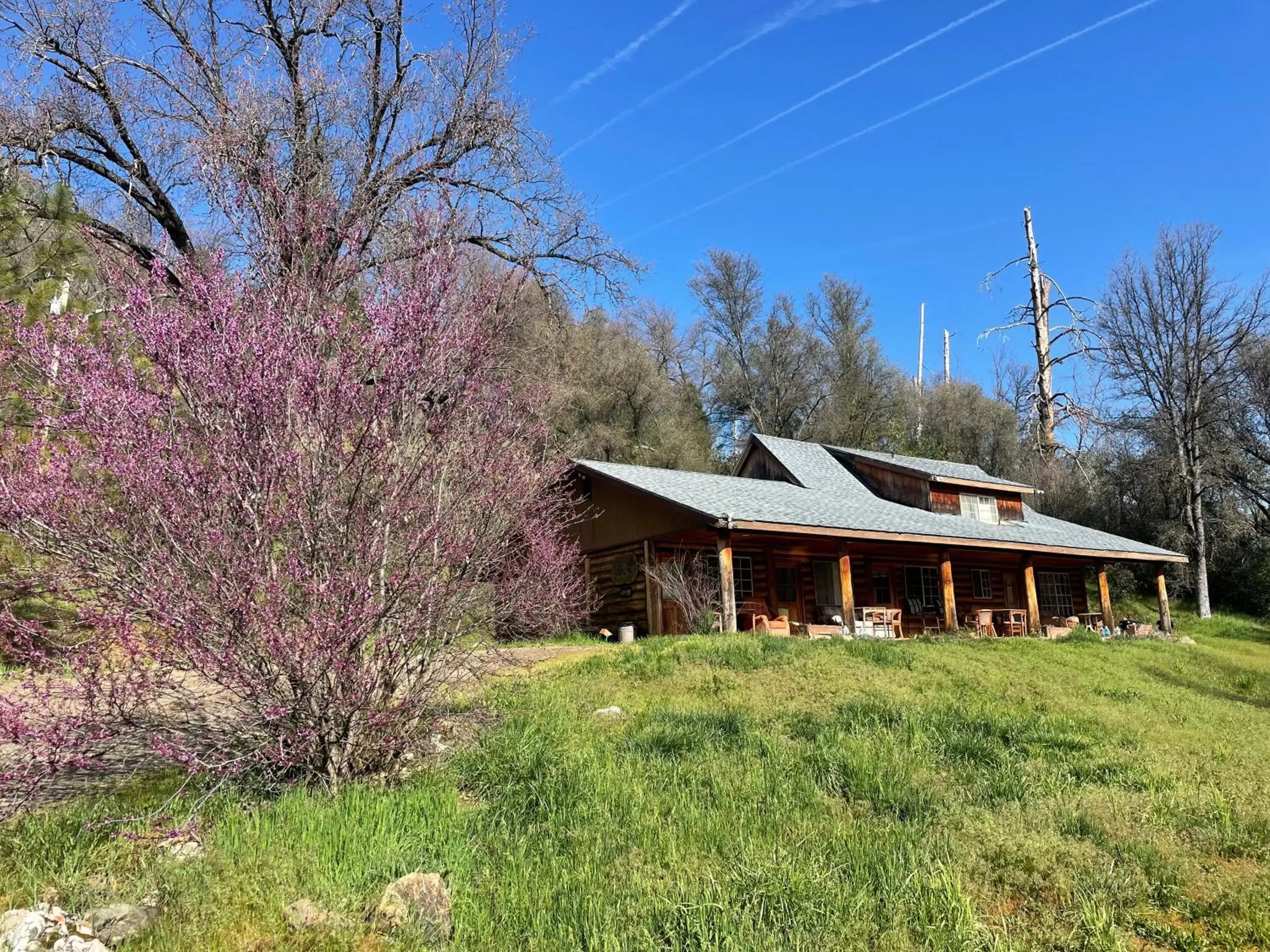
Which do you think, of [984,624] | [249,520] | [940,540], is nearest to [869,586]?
[984,624]

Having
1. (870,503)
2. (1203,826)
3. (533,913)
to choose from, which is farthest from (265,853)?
(870,503)

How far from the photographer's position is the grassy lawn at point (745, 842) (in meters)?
4.05

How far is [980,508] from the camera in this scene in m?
24.5

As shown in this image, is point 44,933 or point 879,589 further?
point 879,589

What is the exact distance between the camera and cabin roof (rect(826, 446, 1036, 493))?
922 inches

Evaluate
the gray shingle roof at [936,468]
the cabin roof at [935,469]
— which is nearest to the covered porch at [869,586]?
the cabin roof at [935,469]

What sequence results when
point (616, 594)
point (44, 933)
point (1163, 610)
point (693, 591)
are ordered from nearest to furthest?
point (44, 933) → point (693, 591) → point (616, 594) → point (1163, 610)

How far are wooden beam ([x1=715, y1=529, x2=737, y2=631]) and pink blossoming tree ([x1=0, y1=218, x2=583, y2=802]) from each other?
971 cm

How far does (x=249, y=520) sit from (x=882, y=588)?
65.3ft

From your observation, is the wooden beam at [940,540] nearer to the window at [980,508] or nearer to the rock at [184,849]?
the window at [980,508]

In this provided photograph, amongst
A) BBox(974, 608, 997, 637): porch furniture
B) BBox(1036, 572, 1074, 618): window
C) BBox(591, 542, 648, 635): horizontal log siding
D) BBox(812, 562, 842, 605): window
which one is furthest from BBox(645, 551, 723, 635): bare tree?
BBox(1036, 572, 1074, 618): window

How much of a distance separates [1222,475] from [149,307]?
36.2 meters

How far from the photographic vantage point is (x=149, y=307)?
5414mm

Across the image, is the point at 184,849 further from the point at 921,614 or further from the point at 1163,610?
the point at 1163,610
